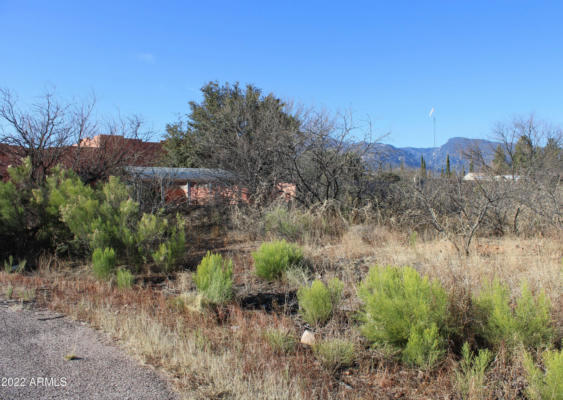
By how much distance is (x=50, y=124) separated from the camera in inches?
401

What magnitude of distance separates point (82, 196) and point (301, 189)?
5.26m

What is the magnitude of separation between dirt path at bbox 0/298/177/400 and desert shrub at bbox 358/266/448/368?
5.67 ft

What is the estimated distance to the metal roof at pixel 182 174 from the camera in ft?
36.6

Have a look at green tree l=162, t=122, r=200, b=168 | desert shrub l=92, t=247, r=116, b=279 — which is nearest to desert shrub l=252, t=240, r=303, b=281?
desert shrub l=92, t=247, r=116, b=279

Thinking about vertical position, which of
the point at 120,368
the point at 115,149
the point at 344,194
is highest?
the point at 115,149

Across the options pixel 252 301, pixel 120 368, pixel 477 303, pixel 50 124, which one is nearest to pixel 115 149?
pixel 50 124

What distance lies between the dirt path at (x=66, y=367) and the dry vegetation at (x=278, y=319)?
165 mm

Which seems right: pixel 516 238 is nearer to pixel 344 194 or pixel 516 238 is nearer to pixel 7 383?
pixel 344 194

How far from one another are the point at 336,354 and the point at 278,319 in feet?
3.55

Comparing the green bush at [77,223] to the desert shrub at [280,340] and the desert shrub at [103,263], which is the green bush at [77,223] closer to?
the desert shrub at [103,263]

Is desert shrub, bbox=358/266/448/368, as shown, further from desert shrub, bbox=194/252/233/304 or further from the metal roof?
the metal roof

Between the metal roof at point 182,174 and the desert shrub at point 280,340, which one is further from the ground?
the metal roof at point 182,174

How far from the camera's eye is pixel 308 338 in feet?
12.4

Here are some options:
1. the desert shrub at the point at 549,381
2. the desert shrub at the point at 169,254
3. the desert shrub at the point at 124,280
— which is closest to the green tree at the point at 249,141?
the desert shrub at the point at 169,254
